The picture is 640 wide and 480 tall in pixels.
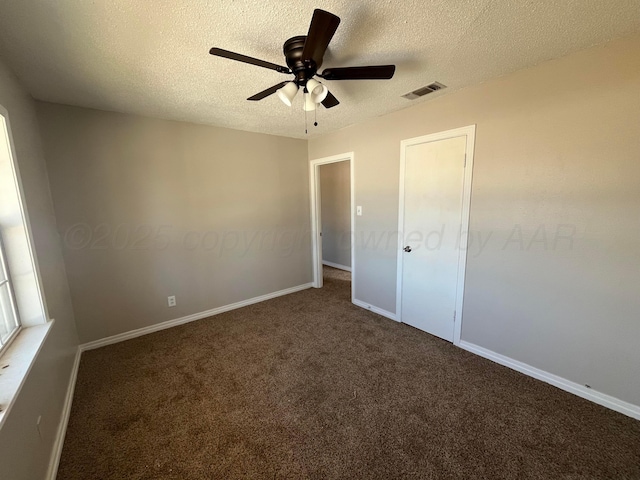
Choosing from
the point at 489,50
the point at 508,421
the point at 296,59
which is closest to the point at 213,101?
the point at 296,59

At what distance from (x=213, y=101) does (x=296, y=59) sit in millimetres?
1302

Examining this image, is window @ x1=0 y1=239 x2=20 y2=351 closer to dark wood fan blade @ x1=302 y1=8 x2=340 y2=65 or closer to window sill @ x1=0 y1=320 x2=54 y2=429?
window sill @ x1=0 y1=320 x2=54 y2=429

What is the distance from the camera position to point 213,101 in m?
2.42

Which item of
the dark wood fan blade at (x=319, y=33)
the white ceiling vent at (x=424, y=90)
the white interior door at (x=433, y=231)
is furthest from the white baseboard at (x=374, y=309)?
the dark wood fan blade at (x=319, y=33)

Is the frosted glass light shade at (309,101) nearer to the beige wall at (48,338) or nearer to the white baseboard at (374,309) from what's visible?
the beige wall at (48,338)

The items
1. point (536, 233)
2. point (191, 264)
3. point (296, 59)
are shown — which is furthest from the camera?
point (191, 264)

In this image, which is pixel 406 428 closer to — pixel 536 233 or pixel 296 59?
pixel 536 233

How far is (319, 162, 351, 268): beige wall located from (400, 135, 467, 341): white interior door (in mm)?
2437

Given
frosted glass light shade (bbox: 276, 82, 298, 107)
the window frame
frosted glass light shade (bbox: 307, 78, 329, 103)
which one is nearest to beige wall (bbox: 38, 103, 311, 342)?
the window frame

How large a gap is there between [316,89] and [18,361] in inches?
87.4

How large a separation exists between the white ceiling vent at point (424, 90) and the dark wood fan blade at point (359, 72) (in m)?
0.97

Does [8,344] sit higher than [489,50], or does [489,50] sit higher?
[489,50]

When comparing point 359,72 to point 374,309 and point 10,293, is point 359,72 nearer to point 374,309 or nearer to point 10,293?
point 10,293

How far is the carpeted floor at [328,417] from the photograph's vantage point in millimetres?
1457
